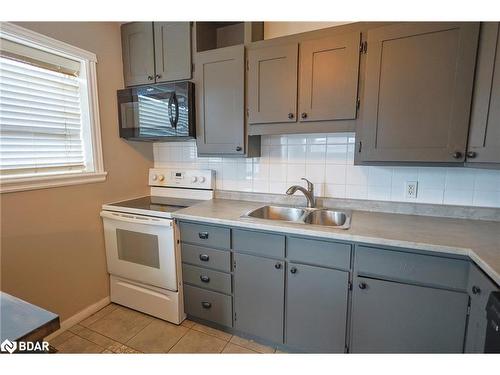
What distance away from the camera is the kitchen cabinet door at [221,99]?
1823 millimetres

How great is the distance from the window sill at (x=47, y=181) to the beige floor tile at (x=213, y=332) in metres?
1.42

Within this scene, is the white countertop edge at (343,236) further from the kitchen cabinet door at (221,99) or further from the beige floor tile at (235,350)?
the beige floor tile at (235,350)

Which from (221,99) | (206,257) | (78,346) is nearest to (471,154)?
(221,99)

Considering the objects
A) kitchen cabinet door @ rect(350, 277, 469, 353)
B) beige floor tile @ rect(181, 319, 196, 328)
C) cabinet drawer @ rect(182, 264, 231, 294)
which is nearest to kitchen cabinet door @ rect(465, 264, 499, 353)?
kitchen cabinet door @ rect(350, 277, 469, 353)

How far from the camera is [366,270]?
4.42 ft

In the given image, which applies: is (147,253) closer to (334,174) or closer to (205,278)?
(205,278)

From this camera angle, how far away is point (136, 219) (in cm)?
194

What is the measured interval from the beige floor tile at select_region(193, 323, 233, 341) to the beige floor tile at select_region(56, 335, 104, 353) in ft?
2.12

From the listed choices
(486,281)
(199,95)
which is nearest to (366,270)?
(486,281)

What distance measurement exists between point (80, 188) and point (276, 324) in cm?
174

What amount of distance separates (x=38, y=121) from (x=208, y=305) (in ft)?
5.70

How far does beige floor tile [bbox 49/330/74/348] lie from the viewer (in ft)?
5.79
